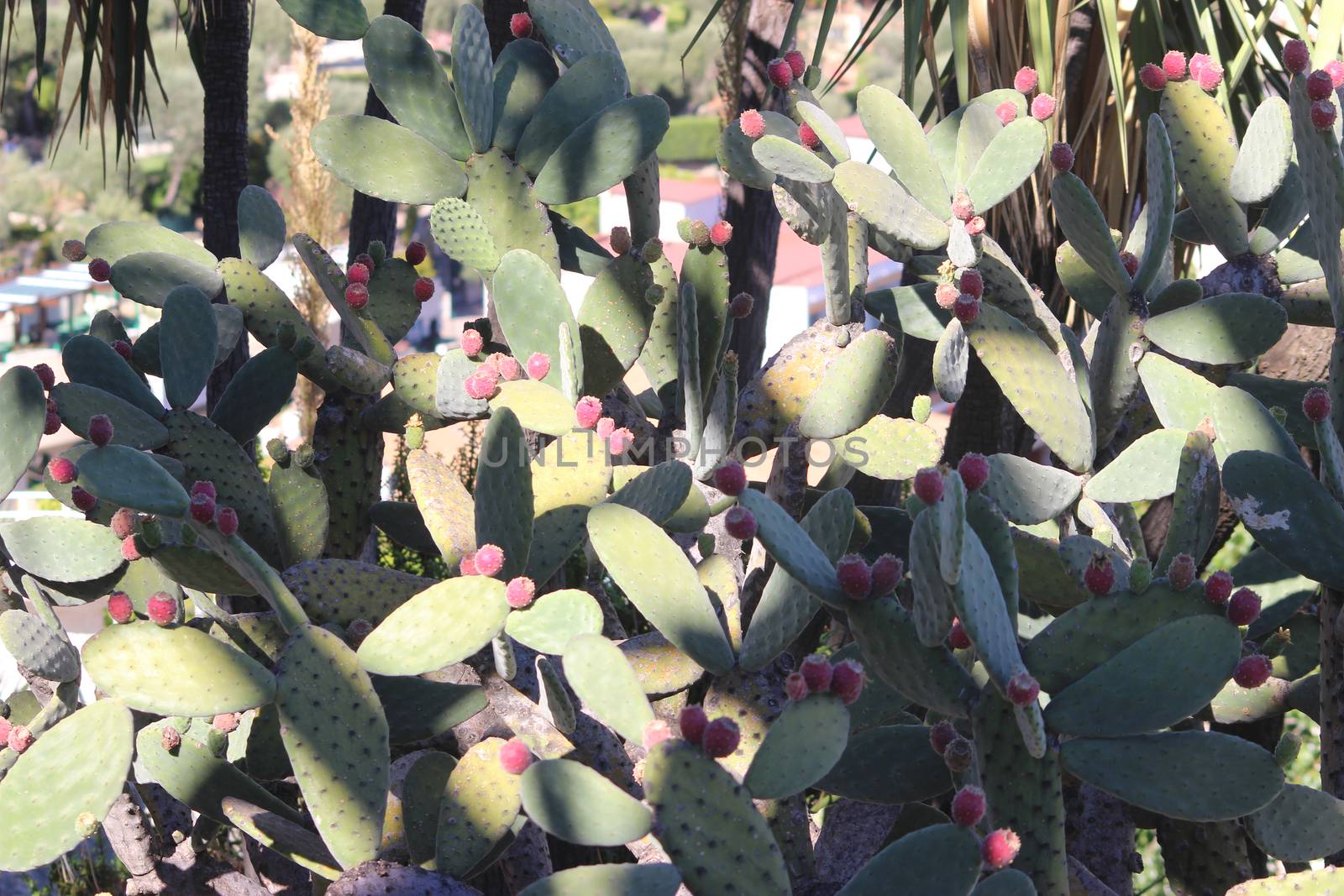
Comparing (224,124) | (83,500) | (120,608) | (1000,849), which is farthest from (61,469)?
(224,124)

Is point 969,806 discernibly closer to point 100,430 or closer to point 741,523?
point 741,523

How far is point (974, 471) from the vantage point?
1.44 metres

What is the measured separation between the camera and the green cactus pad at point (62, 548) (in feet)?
5.98

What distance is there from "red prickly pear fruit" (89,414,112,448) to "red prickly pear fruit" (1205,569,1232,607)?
4.62 ft

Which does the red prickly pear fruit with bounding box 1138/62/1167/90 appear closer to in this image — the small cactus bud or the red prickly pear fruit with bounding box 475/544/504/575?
the small cactus bud

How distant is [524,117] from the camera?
2.20 m

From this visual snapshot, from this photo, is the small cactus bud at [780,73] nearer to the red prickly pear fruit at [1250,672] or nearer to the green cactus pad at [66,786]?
the red prickly pear fruit at [1250,672]

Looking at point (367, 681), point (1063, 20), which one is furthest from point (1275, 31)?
point (367, 681)

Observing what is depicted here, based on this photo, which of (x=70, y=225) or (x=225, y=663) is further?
(x=70, y=225)

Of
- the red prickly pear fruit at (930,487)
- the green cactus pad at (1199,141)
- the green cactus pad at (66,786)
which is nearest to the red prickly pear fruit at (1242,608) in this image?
the red prickly pear fruit at (930,487)

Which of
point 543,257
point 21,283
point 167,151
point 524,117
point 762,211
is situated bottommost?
point 167,151

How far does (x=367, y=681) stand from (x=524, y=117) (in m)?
1.13

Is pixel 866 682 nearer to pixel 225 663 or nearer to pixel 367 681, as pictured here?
pixel 367 681

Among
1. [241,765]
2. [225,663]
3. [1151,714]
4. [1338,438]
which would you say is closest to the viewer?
[1151,714]
